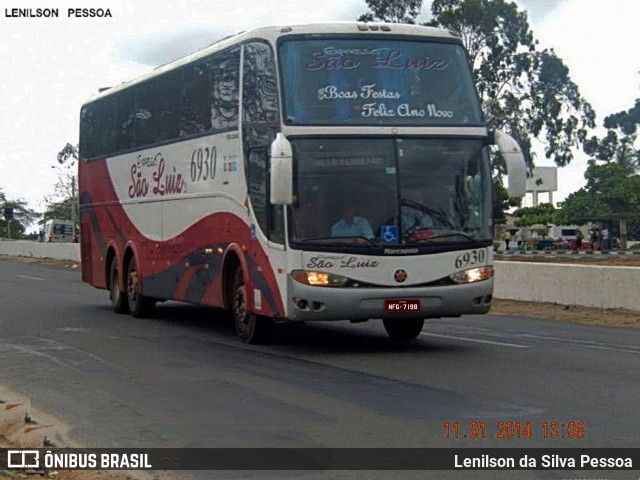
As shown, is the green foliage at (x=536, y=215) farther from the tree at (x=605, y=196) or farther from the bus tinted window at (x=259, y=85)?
the bus tinted window at (x=259, y=85)

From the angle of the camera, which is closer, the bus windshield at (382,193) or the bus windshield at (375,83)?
the bus windshield at (382,193)

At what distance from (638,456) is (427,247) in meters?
6.63

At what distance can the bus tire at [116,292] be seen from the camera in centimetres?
2241

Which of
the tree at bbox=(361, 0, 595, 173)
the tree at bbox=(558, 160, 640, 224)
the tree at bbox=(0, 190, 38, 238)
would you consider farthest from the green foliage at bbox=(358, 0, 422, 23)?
the tree at bbox=(0, 190, 38, 238)

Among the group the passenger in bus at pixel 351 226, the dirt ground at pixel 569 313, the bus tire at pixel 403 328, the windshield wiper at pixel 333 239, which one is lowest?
the dirt ground at pixel 569 313

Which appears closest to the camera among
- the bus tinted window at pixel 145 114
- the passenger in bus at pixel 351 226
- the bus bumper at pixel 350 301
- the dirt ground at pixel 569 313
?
the bus bumper at pixel 350 301

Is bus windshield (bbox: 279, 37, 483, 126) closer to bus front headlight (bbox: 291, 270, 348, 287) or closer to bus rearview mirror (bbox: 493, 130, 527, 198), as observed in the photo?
bus rearview mirror (bbox: 493, 130, 527, 198)

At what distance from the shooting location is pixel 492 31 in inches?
2391

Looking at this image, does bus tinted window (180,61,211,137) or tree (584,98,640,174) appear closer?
bus tinted window (180,61,211,137)

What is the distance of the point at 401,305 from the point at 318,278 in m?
1.05

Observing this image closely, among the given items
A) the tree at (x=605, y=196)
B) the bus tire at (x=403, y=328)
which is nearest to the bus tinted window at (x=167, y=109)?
the bus tire at (x=403, y=328)

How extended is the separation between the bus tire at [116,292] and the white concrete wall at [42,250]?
1204 inches

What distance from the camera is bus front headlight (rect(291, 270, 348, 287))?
14.3m

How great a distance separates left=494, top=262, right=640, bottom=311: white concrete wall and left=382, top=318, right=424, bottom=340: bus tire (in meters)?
6.16
